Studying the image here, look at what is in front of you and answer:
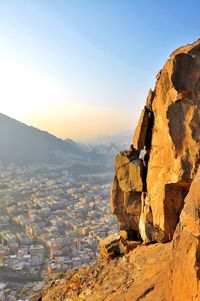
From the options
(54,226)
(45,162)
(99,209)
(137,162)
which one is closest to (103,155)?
(45,162)

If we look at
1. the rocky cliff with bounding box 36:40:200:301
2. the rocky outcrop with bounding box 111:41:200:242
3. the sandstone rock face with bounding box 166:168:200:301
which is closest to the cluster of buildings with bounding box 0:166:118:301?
the rocky cliff with bounding box 36:40:200:301

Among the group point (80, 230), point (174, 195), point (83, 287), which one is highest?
point (174, 195)

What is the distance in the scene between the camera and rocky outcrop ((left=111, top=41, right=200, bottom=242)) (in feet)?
39.3

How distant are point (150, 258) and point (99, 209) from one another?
53.7m

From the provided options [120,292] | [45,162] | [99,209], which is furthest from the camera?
[45,162]

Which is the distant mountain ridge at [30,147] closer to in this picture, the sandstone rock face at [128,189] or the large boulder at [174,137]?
the sandstone rock face at [128,189]

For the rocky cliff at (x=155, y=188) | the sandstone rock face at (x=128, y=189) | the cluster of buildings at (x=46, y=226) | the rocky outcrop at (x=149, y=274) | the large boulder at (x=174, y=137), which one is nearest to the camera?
the rocky outcrop at (x=149, y=274)

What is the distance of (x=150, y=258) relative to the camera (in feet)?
41.0

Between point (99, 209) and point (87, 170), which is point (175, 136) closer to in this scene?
point (99, 209)

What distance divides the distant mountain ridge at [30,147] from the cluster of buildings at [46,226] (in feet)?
92.2

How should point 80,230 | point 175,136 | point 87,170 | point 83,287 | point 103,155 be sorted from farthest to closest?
point 103,155
point 87,170
point 80,230
point 83,287
point 175,136

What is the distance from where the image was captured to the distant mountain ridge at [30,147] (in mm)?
130625

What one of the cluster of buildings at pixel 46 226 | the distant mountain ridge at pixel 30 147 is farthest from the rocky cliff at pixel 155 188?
the distant mountain ridge at pixel 30 147

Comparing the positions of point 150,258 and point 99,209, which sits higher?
point 150,258
